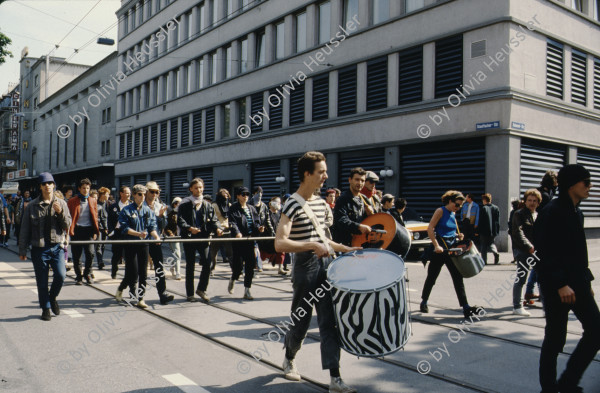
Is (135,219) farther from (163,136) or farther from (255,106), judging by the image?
(163,136)

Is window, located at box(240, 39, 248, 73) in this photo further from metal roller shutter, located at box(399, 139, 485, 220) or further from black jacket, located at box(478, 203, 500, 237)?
black jacket, located at box(478, 203, 500, 237)

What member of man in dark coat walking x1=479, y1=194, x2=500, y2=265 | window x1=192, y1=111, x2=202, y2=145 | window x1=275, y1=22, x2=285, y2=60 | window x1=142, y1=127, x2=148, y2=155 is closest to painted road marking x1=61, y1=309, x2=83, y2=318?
man in dark coat walking x1=479, y1=194, x2=500, y2=265

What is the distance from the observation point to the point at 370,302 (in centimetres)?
382

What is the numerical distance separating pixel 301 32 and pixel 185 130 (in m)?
12.7

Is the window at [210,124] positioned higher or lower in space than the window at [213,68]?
lower

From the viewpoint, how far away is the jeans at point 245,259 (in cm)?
877

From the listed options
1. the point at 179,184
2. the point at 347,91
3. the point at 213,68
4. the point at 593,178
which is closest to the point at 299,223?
the point at 347,91

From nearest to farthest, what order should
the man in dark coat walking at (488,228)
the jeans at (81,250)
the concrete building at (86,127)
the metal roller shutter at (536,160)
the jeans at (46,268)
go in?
the jeans at (46,268) < the jeans at (81,250) < the man in dark coat walking at (488,228) < the metal roller shutter at (536,160) < the concrete building at (86,127)

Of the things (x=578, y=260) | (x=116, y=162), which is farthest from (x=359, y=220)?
(x=116, y=162)

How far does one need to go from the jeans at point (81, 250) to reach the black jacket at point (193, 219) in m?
2.40

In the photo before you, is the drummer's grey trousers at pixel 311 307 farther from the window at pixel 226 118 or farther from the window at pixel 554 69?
the window at pixel 226 118

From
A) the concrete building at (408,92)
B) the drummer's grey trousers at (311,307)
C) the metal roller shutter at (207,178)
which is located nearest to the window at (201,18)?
the concrete building at (408,92)

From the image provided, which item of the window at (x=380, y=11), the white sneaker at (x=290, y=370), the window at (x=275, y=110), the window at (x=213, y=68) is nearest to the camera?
the white sneaker at (x=290, y=370)

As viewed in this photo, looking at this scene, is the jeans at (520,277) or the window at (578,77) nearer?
the jeans at (520,277)
